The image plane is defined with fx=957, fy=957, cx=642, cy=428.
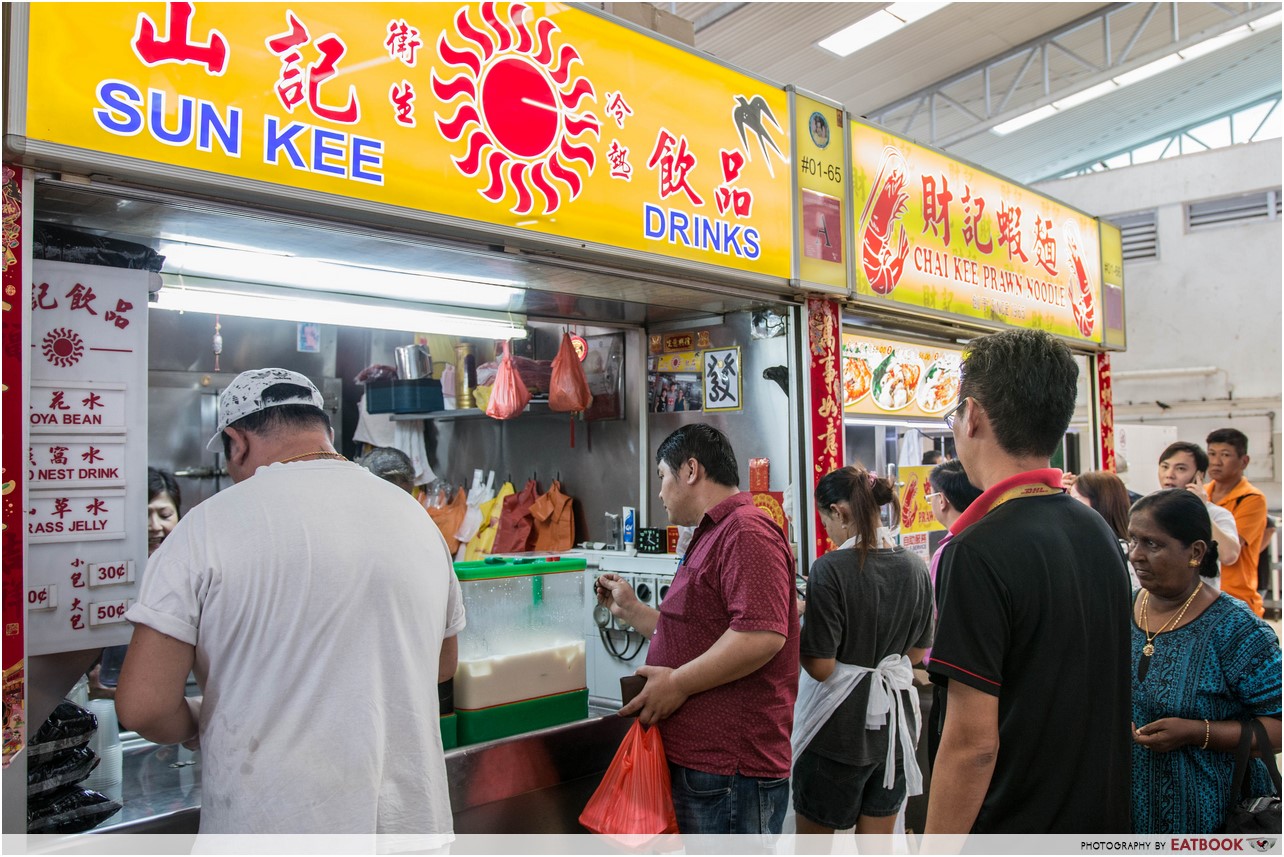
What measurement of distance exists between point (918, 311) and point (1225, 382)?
10.5 meters

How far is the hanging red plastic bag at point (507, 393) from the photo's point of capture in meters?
4.56

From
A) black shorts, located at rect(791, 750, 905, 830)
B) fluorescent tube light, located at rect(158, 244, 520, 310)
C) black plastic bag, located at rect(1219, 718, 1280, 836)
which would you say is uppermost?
fluorescent tube light, located at rect(158, 244, 520, 310)

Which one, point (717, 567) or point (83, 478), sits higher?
point (83, 478)

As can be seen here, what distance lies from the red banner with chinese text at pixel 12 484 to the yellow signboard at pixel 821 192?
2.72 m

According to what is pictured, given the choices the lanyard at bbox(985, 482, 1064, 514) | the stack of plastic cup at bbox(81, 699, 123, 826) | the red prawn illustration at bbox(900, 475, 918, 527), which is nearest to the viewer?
the lanyard at bbox(985, 482, 1064, 514)

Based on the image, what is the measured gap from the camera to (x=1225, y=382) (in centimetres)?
1285

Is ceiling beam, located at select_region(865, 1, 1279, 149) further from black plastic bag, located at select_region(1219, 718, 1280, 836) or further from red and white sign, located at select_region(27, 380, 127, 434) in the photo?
red and white sign, located at select_region(27, 380, 127, 434)

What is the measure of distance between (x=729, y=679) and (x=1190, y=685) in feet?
3.75

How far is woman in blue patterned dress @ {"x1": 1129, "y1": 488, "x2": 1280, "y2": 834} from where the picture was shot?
7.55 ft

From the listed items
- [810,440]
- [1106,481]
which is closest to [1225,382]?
[1106,481]

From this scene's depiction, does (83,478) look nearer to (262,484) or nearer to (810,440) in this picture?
(262,484)

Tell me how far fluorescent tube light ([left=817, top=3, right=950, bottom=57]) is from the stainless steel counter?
787cm

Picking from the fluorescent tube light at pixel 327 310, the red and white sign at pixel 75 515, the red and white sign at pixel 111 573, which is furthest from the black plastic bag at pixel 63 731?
the fluorescent tube light at pixel 327 310

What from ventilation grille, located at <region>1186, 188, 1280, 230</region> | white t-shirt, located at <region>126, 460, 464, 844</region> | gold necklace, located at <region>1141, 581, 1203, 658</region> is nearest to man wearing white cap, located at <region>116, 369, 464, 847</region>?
white t-shirt, located at <region>126, 460, 464, 844</region>
